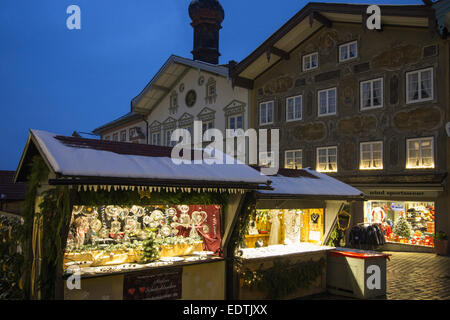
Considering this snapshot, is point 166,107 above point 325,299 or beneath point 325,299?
above

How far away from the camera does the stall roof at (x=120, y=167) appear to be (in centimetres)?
660

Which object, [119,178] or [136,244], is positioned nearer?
[119,178]

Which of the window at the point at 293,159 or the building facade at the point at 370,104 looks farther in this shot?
the window at the point at 293,159

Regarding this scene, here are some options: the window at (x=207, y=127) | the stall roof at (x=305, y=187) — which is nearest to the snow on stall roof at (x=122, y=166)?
the stall roof at (x=305, y=187)

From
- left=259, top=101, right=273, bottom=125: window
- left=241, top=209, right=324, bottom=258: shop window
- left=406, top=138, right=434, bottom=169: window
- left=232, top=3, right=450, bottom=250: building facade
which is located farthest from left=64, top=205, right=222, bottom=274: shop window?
left=259, top=101, right=273, bottom=125: window

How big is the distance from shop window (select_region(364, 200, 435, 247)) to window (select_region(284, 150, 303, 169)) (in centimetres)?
451

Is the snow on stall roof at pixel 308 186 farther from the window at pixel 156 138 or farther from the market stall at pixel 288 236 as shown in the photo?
the window at pixel 156 138

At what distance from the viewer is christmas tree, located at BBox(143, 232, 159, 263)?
8.25 meters

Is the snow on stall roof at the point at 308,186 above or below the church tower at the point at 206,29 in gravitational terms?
below

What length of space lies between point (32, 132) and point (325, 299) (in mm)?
7432

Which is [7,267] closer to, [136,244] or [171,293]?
[136,244]

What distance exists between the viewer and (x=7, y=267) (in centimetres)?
877

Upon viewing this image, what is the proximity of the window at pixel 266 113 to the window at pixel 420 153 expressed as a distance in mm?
8396

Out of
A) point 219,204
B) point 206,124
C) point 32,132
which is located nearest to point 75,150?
point 32,132
